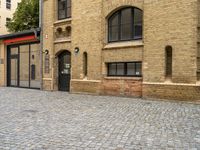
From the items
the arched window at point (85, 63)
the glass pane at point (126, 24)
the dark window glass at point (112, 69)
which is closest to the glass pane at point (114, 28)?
the glass pane at point (126, 24)

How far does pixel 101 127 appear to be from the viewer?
7699 millimetres

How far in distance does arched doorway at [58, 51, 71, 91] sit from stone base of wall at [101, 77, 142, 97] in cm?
352

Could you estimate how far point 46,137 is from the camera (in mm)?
6703

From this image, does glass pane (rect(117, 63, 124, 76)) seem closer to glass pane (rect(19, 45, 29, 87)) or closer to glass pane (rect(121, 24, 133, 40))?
glass pane (rect(121, 24, 133, 40))

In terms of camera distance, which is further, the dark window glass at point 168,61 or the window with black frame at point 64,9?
the window with black frame at point 64,9

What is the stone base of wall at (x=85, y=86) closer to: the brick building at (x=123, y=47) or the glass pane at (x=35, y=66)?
the brick building at (x=123, y=47)

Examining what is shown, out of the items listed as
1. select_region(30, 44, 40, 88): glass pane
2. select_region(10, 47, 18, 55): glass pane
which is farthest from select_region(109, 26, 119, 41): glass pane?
select_region(10, 47, 18, 55): glass pane

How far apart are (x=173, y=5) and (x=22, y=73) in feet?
44.7

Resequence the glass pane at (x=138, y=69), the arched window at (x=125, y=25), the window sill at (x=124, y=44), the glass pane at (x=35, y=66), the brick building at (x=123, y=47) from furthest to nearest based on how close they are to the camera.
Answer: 1. the glass pane at (x=35, y=66)
2. the arched window at (x=125, y=25)
3. the glass pane at (x=138, y=69)
4. the window sill at (x=124, y=44)
5. the brick building at (x=123, y=47)

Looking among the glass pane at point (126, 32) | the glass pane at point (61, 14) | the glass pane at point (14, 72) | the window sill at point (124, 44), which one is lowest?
the glass pane at point (14, 72)

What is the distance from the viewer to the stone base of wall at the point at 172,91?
11875mm

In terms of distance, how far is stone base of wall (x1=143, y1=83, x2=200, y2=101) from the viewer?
39.0 feet

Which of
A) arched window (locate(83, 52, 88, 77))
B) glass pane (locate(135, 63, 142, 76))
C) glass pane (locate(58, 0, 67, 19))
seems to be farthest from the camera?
glass pane (locate(58, 0, 67, 19))

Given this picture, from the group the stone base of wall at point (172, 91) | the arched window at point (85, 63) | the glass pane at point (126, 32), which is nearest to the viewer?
the stone base of wall at point (172, 91)
